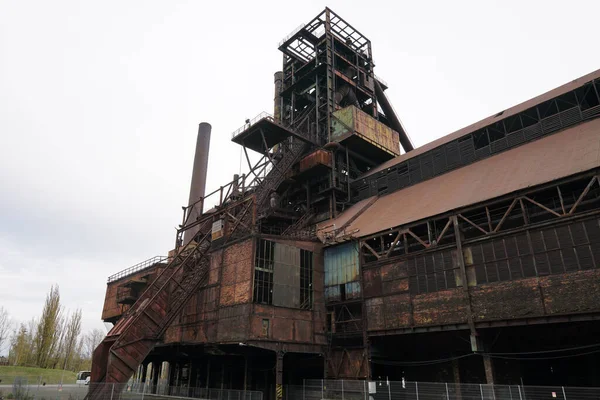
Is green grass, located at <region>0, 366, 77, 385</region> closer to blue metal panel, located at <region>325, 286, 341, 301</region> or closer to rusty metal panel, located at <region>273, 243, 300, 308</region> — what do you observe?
rusty metal panel, located at <region>273, 243, 300, 308</region>

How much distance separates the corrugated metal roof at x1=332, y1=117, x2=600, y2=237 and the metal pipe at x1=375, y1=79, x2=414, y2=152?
20866 mm

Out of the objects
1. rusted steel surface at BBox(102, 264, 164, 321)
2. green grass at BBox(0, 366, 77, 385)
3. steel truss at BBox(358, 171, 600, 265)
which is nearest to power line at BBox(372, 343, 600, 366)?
steel truss at BBox(358, 171, 600, 265)

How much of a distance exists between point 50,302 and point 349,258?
47.0 meters

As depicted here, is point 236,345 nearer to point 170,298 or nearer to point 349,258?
point 170,298

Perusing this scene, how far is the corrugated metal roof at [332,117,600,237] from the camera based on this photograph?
18.8m

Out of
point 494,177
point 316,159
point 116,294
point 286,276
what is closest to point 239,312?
Result: point 286,276

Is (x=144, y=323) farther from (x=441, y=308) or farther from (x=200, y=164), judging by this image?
(x=200, y=164)

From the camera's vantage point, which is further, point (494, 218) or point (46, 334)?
point (46, 334)

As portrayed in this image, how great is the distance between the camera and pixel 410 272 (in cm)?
2112

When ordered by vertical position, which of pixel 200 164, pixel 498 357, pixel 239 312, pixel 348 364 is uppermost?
pixel 200 164

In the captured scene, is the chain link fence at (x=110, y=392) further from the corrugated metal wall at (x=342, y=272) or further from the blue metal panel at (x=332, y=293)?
the corrugated metal wall at (x=342, y=272)

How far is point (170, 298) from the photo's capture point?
2509 cm

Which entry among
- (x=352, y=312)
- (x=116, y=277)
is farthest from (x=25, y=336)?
(x=352, y=312)

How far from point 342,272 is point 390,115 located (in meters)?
29.2
